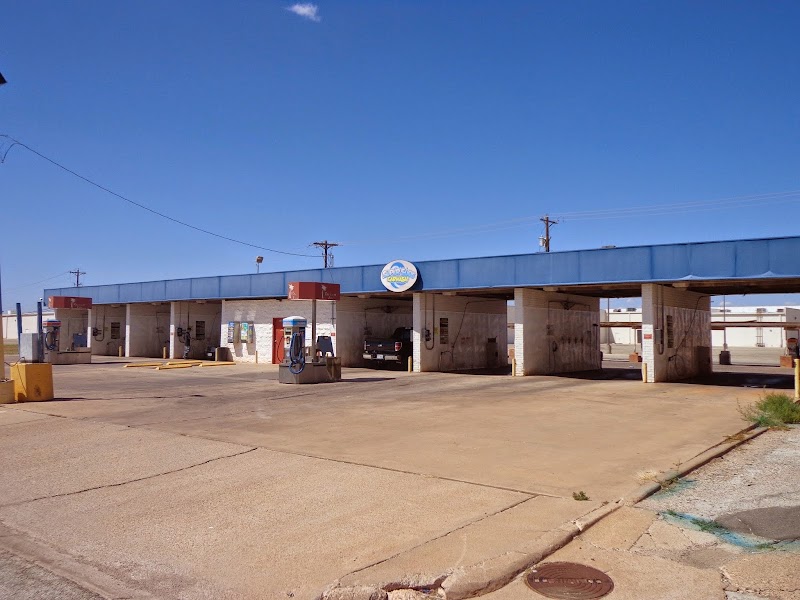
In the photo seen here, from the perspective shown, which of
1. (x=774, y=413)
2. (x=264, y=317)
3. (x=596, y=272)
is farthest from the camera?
(x=264, y=317)

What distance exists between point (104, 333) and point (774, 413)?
1745 inches

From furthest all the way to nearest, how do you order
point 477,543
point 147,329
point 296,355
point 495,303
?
point 147,329 < point 495,303 < point 296,355 < point 477,543

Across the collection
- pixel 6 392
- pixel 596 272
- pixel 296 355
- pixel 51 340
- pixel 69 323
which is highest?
pixel 596 272

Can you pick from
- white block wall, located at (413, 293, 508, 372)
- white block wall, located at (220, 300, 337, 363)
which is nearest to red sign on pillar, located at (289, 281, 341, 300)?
white block wall, located at (413, 293, 508, 372)

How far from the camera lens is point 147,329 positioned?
4422 cm

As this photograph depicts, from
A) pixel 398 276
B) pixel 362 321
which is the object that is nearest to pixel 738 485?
pixel 398 276

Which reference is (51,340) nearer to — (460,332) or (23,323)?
(460,332)

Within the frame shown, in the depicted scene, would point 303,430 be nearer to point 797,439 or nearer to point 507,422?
point 507,422

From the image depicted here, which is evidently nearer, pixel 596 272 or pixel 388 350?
pixel 596 272

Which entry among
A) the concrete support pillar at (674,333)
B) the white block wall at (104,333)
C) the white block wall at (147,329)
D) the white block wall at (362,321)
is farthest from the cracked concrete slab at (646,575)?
the white block wall at (104,333)

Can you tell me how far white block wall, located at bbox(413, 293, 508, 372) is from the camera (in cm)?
2900

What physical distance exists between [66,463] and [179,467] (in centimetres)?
187

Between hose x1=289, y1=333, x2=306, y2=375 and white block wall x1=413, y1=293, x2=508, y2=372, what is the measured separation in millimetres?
8018

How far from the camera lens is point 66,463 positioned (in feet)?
31.7
